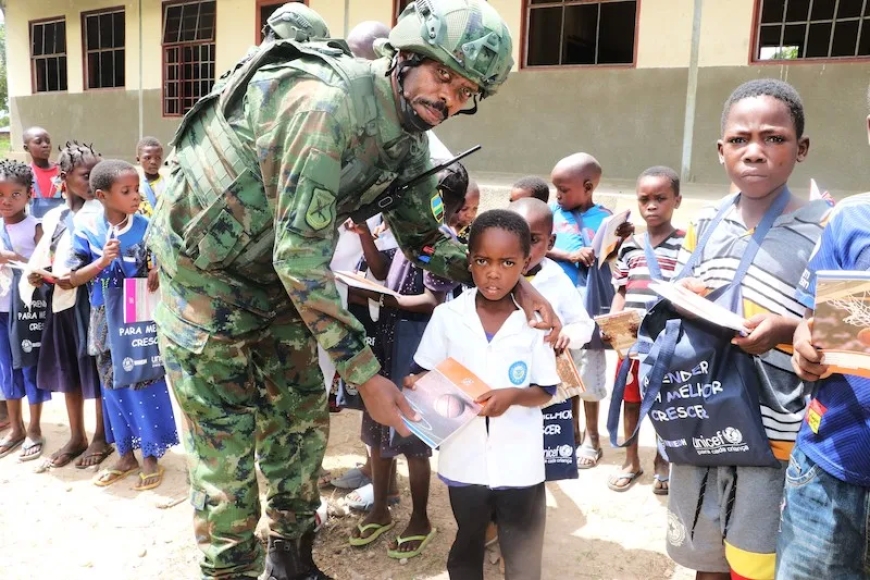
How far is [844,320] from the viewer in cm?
143

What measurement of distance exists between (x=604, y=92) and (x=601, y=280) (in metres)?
5.30

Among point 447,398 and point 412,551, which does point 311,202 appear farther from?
point 412,551

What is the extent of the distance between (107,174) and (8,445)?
1751 mm

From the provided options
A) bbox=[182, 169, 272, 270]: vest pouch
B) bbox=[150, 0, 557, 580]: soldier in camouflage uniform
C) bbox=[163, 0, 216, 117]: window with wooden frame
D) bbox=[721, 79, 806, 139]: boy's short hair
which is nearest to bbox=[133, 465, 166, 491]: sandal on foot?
bbox=[150, 0, 557, 580]: soldier in camouflage uniform

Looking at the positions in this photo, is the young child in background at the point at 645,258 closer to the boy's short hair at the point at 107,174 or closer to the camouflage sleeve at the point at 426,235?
the camouflage sleeve at the point at 426,235

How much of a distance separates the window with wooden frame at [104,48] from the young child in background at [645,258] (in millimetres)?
12478

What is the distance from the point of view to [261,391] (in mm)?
2607

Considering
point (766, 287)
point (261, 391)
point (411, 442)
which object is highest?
point (766, 287)

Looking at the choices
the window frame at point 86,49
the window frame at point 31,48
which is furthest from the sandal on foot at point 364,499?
the window frame at point 31,48

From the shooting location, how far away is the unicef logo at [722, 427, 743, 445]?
5.98 ft

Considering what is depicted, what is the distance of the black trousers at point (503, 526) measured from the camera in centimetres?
220

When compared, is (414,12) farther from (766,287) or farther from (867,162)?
(867,162)

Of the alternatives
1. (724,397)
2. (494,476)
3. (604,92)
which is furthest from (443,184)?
(604,92)

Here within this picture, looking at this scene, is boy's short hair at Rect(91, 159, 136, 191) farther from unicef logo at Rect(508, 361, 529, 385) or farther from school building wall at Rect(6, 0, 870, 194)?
school building wall at Rect(6, 0, 870, 194)
